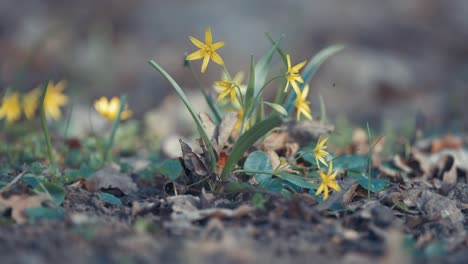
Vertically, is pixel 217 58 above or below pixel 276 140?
above

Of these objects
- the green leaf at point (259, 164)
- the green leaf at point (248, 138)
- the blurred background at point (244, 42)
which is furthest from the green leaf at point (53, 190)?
the blurred background at point (244, 42)

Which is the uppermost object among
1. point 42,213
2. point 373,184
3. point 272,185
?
point 42,213

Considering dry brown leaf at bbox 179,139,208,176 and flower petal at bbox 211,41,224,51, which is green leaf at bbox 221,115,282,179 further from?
flower petal at bbox 211,41,224,51

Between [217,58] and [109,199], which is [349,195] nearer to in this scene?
[217,58]

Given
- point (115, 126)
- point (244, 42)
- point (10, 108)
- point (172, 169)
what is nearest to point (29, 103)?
point (10, 108)

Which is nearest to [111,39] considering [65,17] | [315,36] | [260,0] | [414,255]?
[65,17]

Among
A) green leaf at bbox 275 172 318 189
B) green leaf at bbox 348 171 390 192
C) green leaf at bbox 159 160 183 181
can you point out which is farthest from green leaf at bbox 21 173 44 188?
green leaf at bbox 348 171 390 192
